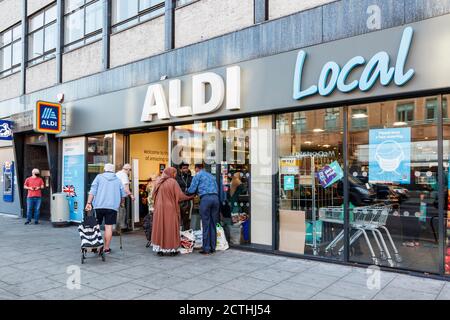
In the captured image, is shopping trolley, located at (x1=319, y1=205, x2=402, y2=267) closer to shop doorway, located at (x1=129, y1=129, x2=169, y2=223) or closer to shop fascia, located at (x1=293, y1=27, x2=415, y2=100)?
shop fascia, located at (x1=293, y1=27, x2=415, y2=100)

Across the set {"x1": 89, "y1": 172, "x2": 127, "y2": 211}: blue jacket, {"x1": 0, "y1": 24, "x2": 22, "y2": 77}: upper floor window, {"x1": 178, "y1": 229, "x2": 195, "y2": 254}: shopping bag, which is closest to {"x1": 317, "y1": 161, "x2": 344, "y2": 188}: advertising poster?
{"x1": 178, "y1": 229, "x2": 195, "y2": 254}: shopping bag

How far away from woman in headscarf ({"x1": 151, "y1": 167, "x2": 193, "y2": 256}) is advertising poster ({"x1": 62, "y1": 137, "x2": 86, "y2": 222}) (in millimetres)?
5006

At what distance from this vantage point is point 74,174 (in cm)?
1214

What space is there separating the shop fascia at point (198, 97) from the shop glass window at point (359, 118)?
84.0 inches

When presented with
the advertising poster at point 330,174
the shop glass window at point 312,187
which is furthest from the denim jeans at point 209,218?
the advertising poster at point 330,174

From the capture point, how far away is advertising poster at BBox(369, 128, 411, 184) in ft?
20.3

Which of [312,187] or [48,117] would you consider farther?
[48,117]

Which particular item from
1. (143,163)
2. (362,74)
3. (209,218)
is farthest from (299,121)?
(143,163)

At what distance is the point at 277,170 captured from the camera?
24.8 ft

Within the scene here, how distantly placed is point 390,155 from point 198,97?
3915 millimetres

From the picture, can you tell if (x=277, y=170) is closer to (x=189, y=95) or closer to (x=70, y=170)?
(x=189, y=95)

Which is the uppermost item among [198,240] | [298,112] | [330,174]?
[298,112]

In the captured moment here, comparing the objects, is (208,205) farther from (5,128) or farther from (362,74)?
(5,128)

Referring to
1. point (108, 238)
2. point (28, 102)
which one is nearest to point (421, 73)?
point (108, 238)
